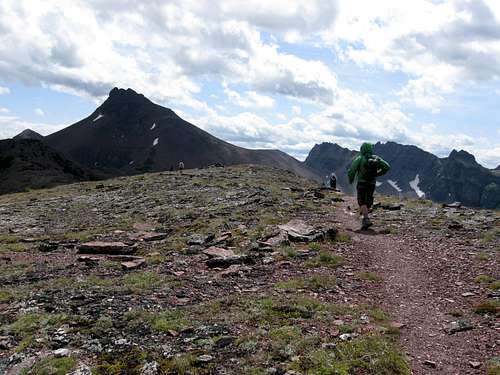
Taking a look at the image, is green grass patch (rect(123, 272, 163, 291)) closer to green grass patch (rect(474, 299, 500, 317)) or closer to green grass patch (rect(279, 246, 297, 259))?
green grass patch (rect(279, 246, 297, 259))

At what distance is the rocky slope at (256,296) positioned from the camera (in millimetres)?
10547

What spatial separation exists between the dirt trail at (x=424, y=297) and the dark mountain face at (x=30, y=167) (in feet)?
304

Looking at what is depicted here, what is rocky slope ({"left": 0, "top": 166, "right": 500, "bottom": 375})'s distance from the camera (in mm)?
10547

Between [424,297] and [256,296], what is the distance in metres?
5.37

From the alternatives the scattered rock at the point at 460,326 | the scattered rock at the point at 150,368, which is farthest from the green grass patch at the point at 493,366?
the scattered rock at the point at 150,368

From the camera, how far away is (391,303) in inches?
550

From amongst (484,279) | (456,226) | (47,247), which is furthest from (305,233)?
(47,247)

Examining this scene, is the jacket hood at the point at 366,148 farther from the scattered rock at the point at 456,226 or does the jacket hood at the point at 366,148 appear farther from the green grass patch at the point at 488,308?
the green grass patch at the point at 488,308

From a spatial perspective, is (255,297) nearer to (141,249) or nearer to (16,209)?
(141,249)

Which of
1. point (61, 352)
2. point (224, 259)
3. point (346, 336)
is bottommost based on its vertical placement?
point (61, 352)

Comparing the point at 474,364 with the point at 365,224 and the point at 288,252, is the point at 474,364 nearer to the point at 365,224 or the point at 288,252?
the point at 288,252

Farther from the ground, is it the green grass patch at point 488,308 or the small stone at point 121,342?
the green grass patch at point 488,308

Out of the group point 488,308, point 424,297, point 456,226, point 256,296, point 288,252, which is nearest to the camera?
point 488,308

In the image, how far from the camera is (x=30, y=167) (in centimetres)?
13650
